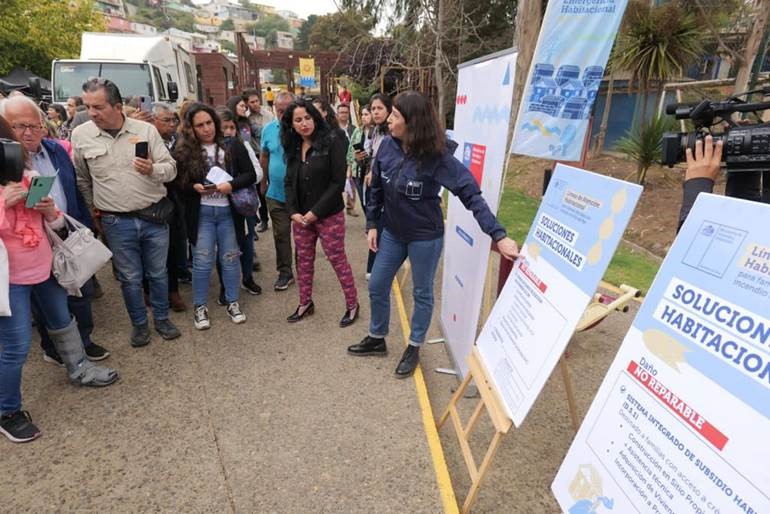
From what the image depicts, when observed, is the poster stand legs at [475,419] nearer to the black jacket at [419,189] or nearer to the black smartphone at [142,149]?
the black jacket at [419,189]

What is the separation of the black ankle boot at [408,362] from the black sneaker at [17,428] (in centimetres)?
211

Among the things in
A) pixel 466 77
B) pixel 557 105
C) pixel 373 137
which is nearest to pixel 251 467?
pixel 466 77

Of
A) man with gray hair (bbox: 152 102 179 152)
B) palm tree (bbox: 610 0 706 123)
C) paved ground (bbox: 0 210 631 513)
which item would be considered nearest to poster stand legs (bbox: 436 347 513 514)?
paved ground (bbox: 0 210 631 513)

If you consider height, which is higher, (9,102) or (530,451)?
(9,102)

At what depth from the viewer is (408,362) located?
310 centimetres

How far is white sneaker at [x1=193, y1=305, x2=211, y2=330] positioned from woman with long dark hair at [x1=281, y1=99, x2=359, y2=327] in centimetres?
96

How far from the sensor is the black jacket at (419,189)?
250 centimetres

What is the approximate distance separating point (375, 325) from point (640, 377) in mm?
2124

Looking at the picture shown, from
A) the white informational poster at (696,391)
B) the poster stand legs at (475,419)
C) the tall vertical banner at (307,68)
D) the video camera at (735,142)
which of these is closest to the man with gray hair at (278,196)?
the poster stand legs at (475,419)

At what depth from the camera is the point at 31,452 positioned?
2395mm

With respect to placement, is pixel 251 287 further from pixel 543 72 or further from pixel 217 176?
pixel 543 72

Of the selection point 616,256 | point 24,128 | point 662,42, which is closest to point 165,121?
point 24,128

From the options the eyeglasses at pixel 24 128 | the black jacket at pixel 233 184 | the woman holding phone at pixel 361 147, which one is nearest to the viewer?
the eyeglasses at pixel 24 128

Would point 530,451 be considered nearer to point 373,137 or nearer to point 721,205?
point 721,205
